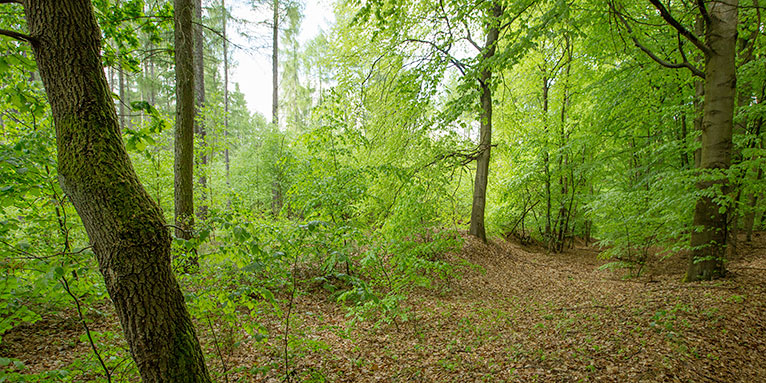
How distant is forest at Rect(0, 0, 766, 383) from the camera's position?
5.99 feet

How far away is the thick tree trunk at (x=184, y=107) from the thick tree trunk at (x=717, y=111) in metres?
8.14

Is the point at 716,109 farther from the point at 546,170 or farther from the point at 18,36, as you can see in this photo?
the point at 18,36

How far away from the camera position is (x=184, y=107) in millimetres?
5629

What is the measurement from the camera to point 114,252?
1.72m

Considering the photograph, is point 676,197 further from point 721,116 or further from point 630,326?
point 630,326

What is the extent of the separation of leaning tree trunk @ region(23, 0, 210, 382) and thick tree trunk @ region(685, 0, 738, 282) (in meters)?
6.40

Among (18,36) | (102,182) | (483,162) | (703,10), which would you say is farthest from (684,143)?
(18,36)

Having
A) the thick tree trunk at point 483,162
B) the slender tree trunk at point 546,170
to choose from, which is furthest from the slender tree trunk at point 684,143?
the thick tree trunk at point 483,162

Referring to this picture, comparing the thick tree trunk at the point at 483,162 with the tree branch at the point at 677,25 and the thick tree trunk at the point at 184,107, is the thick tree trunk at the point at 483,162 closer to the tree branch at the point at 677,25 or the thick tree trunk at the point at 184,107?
the tree branch at the point at 677,25

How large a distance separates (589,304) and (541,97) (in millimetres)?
9602

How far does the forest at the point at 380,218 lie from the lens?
183cm

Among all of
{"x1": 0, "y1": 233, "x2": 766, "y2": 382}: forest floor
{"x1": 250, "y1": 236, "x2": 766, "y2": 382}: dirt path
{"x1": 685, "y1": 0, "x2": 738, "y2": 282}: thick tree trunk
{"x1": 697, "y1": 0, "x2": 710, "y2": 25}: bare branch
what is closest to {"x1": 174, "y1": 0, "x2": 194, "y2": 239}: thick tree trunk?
{"x1": 0, "y1": 233, "x2": 766, "y2": 382}: forest floor

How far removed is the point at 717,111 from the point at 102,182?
698 cm

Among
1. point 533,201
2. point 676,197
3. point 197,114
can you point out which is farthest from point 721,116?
point 197,114
